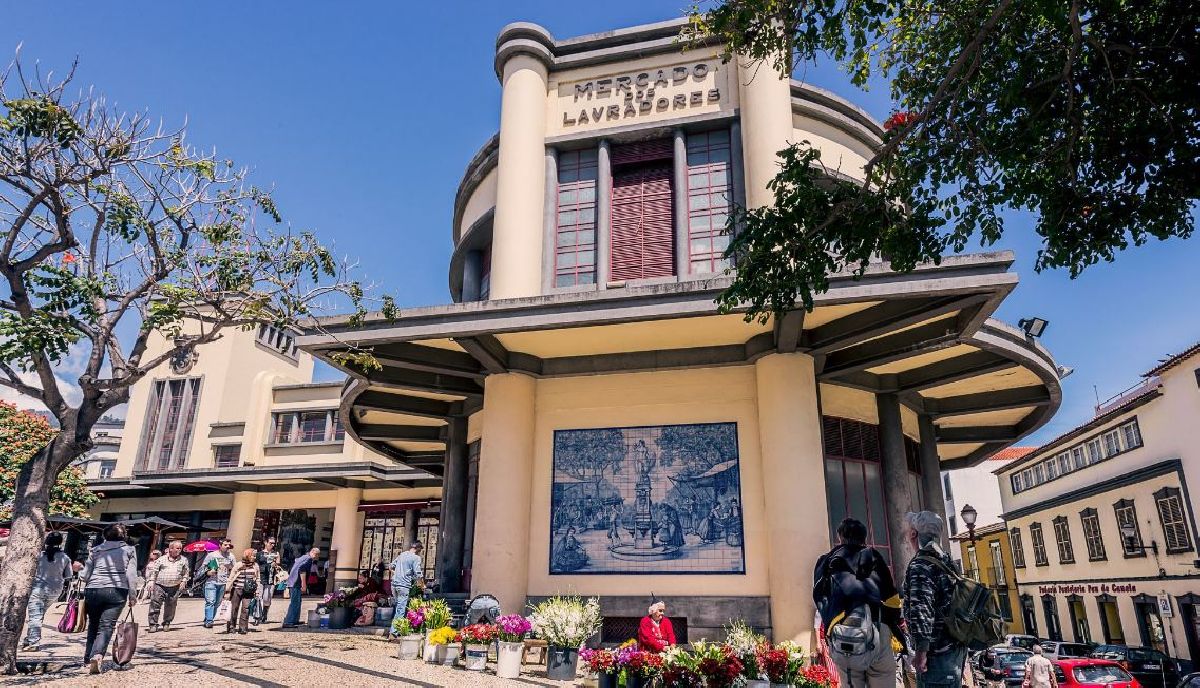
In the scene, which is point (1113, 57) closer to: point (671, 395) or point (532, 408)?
point (671, 395)

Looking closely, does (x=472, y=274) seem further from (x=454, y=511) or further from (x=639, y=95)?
(x=639, y=95)

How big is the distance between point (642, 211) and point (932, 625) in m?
10.9

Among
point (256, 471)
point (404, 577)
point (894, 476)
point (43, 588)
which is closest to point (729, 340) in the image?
point (894, 476)

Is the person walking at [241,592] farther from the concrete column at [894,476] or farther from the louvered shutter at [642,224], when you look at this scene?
the concrete column at [894,476]

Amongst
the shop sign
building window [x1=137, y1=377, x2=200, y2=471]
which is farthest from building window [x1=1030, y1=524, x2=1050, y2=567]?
building window [x1=137, y1=377, x2=200, y2=471]

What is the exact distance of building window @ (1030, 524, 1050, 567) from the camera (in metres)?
34.8

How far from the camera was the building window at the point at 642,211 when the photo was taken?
47.9 feet

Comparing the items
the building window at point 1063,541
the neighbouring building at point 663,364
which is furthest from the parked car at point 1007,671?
the building window at point 1063,541

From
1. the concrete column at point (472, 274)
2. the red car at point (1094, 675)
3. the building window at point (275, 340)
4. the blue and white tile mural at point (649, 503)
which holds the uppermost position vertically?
the building window at point (275, 340)

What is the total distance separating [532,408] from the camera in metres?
14.0

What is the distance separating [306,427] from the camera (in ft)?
99.6

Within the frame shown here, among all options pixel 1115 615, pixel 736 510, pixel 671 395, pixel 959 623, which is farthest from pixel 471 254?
pixel 1115 615

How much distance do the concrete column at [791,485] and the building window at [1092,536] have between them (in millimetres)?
24479

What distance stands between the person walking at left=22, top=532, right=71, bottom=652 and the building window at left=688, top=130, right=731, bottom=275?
1173 centimetres
